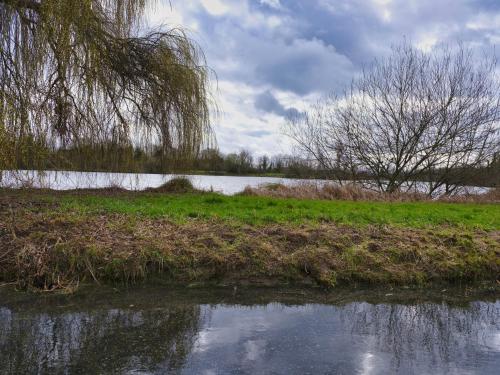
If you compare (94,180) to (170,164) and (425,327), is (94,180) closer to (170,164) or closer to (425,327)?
(170,164)

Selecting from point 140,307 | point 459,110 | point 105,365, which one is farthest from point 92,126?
point 459,110

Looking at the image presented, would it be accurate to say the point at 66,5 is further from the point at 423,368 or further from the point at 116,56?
the point at 423,368

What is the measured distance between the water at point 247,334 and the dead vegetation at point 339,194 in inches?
351

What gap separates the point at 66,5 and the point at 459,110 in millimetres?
14688

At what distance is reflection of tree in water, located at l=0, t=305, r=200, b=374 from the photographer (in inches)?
138

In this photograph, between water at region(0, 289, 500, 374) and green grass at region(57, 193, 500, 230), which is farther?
green grass at region(57, 193, 500, 230)

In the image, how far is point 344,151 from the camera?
1859cm

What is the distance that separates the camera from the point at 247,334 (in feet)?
14.0

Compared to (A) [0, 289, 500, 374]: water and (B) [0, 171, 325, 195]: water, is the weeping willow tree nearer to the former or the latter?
(B) [0, 171, 325, 195]: water

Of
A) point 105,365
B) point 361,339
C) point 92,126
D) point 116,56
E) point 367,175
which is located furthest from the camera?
point 367,175

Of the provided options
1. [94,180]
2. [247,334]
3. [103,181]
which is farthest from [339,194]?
[247,334]

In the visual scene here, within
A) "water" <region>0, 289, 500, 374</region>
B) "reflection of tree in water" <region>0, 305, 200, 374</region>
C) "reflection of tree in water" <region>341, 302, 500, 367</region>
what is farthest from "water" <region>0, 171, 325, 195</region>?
"reflection of tree in water" <region>341, 302, 500, 367</region>

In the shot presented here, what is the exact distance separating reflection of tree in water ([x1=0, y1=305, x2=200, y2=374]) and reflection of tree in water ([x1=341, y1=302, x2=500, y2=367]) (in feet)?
5.65

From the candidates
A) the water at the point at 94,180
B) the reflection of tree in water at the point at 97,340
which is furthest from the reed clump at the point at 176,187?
the reflection of tree in water at the point at 97,340
